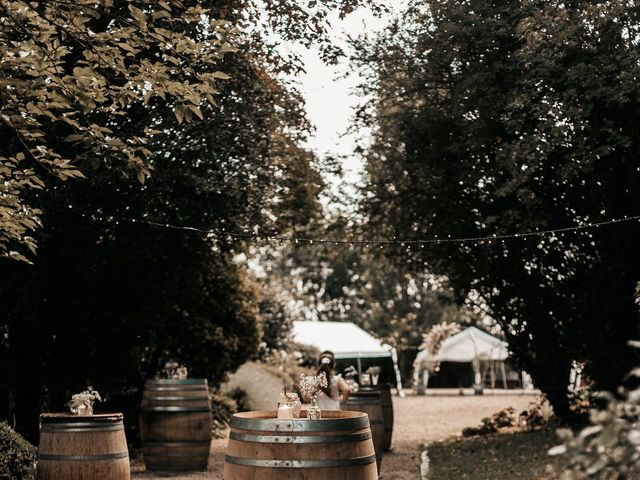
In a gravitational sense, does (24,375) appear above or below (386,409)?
above

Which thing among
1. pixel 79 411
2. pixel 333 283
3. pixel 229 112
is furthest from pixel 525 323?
pixel 333 283

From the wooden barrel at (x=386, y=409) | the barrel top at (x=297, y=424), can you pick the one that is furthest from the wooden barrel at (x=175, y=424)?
the barrel top at (x=297, y=424)

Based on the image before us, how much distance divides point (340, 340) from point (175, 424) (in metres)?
21.4

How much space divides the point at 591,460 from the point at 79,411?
787 centimetres

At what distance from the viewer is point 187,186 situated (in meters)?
12.4

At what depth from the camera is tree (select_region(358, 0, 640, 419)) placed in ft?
41.0

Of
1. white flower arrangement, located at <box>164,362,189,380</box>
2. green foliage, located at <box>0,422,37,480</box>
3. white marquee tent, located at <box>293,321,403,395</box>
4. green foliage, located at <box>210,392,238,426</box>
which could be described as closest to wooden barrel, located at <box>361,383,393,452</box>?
white flower arrangement, located at <box>164,362,189,380</box>

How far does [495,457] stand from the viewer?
13836mm

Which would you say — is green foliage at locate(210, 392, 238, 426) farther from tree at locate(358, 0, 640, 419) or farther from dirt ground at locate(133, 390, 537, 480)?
tree at locate(358, 0, 640, 419)

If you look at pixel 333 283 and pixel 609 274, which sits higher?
pixel 333 283

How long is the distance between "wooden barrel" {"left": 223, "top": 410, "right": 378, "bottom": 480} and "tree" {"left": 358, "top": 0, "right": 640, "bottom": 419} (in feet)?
24.8

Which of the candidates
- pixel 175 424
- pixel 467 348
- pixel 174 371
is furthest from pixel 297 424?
pixel 467 348

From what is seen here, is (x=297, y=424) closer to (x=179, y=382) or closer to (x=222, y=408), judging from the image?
(x=179, y=382)

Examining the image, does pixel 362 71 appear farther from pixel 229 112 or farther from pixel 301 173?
pixel 229 112
